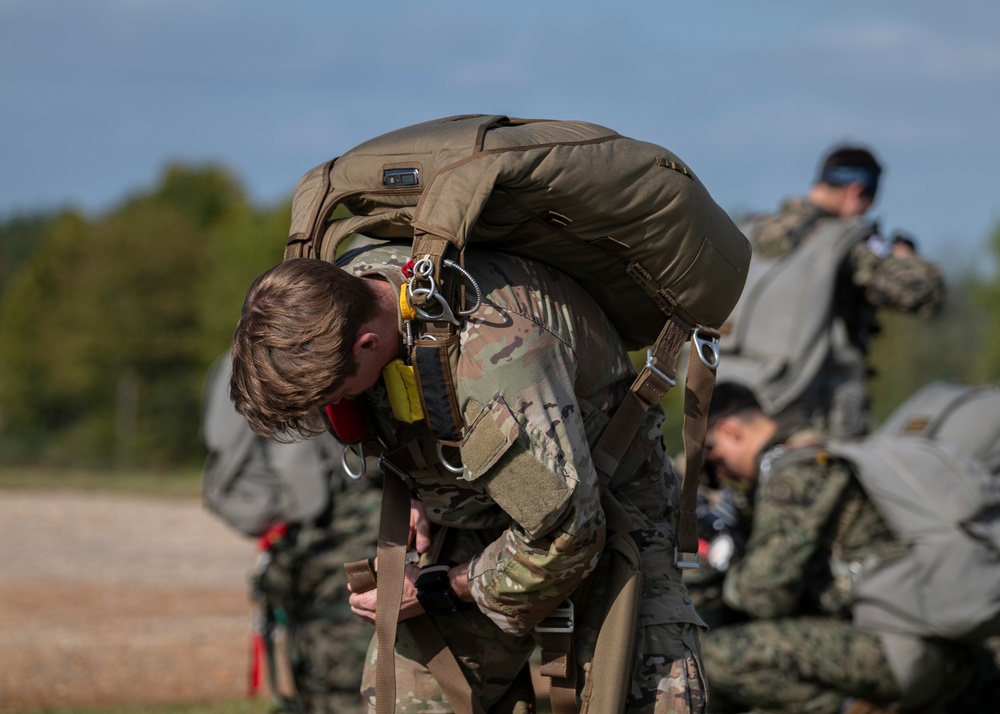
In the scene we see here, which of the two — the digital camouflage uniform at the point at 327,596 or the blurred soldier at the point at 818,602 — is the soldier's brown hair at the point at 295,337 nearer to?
the blurred soldier at the point at 818,602

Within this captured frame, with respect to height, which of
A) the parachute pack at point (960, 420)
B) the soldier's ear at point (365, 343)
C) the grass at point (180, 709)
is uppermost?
the soldier's ear at point (365, 343)

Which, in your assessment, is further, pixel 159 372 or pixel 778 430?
pixel 159 372

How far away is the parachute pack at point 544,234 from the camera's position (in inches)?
115

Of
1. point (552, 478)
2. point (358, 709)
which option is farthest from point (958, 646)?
point (552, 478)

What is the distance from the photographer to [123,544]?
17.5 meters

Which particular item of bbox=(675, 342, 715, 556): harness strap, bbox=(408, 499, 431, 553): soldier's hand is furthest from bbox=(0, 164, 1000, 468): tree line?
bbox=(675, 342, 715, 556): harness strap

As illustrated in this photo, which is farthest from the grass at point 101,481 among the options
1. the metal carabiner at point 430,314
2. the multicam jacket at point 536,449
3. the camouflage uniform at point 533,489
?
the metal carabiner at point 430,314

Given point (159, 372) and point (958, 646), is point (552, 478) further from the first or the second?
point (159, 372)

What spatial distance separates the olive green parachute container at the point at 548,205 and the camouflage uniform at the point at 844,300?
348 cm

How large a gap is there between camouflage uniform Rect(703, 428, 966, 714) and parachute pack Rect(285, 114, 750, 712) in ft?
6.79

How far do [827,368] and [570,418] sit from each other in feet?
13.7

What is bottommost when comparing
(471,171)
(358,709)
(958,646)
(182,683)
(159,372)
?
(159,372)

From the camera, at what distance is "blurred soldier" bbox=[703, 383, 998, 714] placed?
5363mm

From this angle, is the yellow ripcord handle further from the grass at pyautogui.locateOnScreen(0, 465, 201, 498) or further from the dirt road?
the grass at pyautogui.locateOnScreen(0, 465, 201, 498)
